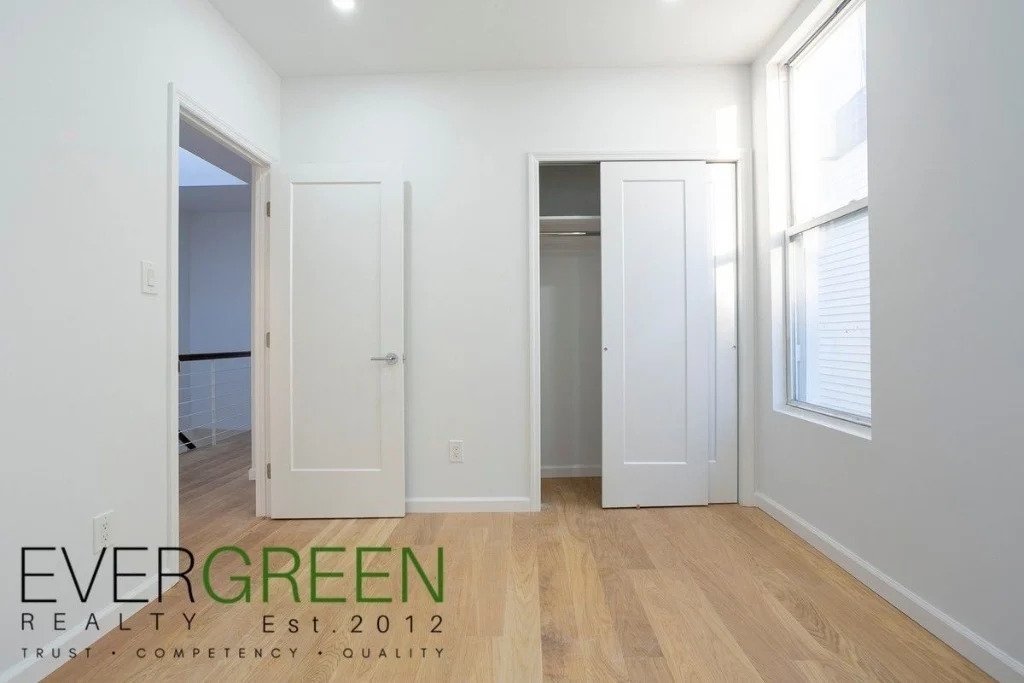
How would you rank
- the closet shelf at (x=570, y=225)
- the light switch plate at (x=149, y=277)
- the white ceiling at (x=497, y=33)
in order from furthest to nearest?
the closet shelf at (x=570, y=225)
the white ceiling at (x=497, y=33)
the light switch plate at (x=149, y=277)

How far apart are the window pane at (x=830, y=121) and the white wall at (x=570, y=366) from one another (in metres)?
1.48

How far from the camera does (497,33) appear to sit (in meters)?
2.71

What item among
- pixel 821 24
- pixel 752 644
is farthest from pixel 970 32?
pixel 752 644

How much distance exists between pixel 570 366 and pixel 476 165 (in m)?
1.61

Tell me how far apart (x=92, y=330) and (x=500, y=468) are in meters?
2.05

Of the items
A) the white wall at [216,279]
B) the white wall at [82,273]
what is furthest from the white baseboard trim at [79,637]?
the white wall at [216,279]

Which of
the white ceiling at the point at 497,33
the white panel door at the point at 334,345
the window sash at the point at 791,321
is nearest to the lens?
the white ceiling at the point at 497,33

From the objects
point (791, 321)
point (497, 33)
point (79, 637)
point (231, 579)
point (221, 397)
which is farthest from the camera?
point (221, 397)

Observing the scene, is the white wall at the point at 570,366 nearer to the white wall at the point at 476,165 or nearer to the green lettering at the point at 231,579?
the white wall at the point at 476,165

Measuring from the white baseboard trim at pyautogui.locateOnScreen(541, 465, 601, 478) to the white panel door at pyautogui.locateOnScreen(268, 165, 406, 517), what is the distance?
50.1 inches

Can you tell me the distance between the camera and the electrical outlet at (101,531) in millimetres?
1749

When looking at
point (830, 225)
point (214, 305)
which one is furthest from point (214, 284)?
point (830, 225)

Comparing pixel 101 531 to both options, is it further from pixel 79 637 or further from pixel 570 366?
pixel 570 366

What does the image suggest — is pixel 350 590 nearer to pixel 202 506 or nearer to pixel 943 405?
pixel 202 506
